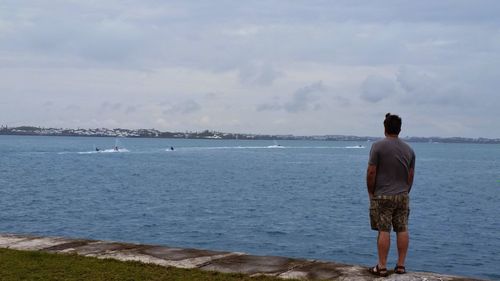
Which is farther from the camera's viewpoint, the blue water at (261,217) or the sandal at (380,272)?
the blue water at (261,217)

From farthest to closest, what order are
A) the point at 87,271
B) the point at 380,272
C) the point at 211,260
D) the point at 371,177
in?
the point at 211,260 < the point at 87,271 < the point at 371,177 < the point at 380,272

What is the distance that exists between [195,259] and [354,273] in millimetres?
2515

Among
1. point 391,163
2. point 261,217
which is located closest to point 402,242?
point 391,163

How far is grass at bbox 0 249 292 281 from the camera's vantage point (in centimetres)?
771

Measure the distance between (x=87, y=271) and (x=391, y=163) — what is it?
454cm

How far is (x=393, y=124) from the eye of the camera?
7.85 metres

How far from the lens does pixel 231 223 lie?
115 ft

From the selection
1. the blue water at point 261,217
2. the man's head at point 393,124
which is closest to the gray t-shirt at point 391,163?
the man's head at point 393,124

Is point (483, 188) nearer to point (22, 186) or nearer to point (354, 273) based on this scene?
point (22, 186)

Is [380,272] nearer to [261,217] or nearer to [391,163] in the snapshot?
[391,163]

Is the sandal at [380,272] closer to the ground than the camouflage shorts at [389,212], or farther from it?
closer to the ground

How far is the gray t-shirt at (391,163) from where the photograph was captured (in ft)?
25.5

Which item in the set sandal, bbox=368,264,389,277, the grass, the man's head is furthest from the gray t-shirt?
the grass

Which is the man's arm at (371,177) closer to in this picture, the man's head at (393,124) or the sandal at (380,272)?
the man's head at (393,124)
